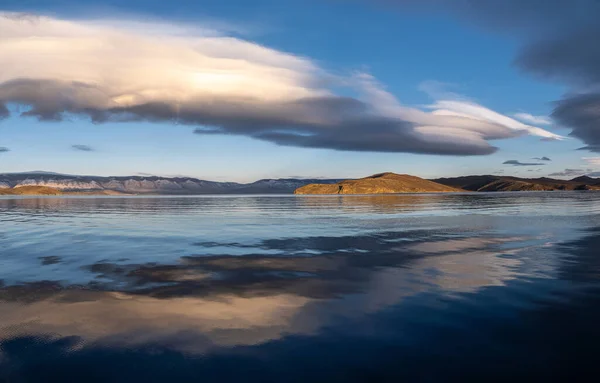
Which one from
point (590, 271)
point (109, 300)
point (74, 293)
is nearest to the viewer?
point (109, 300)

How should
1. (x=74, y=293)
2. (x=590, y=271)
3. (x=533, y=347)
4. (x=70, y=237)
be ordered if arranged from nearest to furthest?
(x=533, y=347) → (x=74, y=293) → (x=590, y=271) → (x=70, y=237)

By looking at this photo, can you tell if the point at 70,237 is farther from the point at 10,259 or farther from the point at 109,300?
the point at 109,300

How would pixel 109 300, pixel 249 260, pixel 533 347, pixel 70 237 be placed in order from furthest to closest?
1. pixel 70 237
2. pixel 249 260
3. pixel 109 300
4. pixel 533 347

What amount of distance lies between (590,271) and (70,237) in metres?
33.2

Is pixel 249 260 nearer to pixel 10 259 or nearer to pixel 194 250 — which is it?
pixel 194 250

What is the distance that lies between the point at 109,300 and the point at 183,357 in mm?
5884

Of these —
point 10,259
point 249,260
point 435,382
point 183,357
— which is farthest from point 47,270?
point 435,382

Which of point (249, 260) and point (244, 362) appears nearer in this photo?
point (244, 362)

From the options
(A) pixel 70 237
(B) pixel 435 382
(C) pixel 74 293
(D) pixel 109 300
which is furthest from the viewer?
(A) pixel 70 237

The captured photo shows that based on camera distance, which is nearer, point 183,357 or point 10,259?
point 183,357

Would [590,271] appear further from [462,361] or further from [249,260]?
[249,260]

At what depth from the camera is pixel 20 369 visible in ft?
26.8

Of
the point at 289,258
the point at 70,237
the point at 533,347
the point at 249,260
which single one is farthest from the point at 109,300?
the point at 70,237

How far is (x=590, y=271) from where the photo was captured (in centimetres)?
1723
